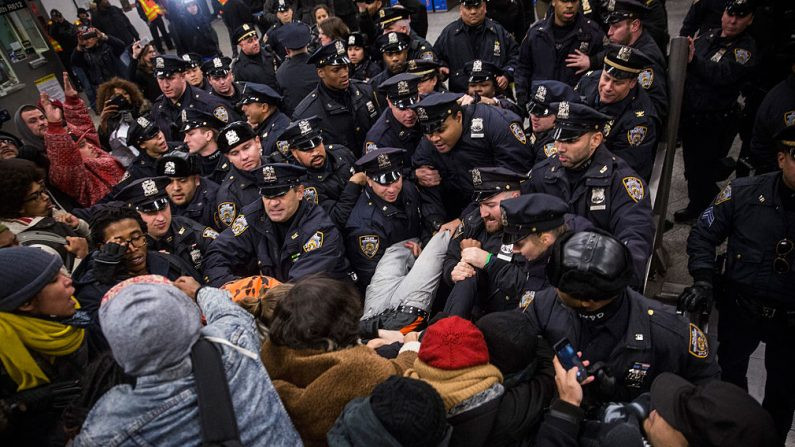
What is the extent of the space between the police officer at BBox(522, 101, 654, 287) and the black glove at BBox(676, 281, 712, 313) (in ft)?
0.78

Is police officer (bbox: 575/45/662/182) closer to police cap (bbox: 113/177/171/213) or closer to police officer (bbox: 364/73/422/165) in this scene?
police officer (bbox: 364/73/422/165)

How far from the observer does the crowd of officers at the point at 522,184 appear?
2.44m

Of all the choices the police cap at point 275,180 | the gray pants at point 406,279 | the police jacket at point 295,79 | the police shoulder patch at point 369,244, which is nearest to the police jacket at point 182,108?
the police jacket at point 295,79

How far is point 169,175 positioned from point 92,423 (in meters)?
2.88

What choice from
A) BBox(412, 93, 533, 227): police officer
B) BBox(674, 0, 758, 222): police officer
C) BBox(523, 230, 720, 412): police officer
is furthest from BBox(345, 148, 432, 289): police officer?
BBox(674, 0, 758, 222): police officer

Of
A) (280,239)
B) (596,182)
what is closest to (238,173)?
(280,239)

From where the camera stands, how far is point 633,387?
1.98 m

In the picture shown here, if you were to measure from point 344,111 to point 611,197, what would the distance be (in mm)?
3042

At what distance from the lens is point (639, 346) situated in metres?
1.91

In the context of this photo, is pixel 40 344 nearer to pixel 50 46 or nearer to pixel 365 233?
pixel 365 233

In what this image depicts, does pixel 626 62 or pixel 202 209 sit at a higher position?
pixel 626 62

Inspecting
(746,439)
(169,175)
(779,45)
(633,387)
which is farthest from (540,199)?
(779,45)

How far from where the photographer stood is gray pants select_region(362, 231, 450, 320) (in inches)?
109

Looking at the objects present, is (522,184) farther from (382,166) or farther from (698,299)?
(698,299)
